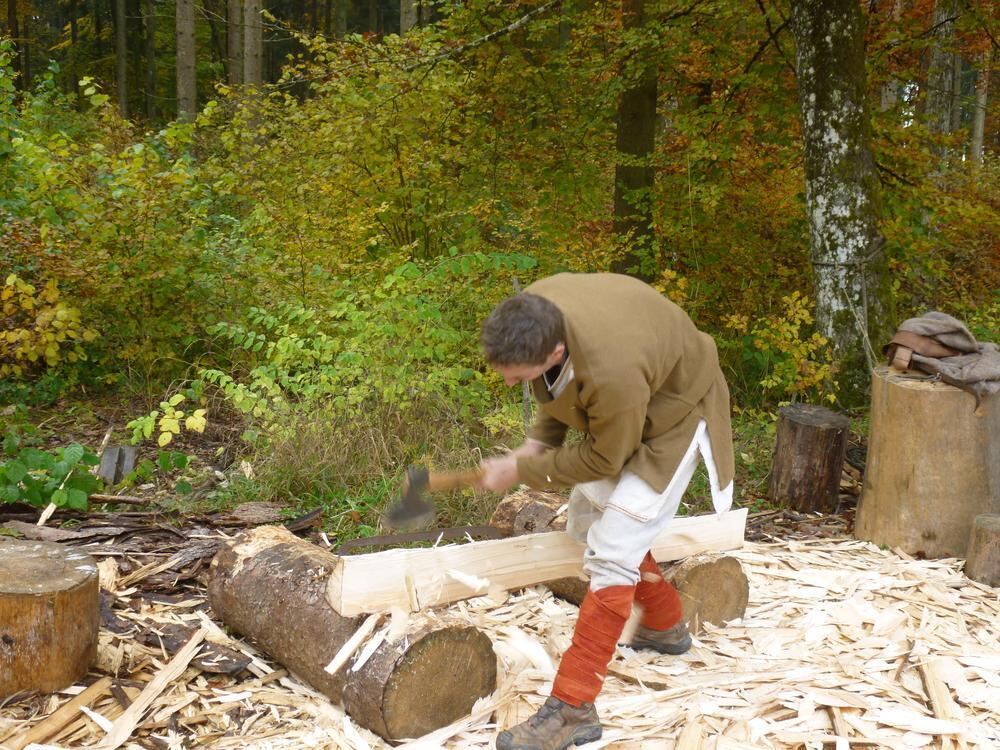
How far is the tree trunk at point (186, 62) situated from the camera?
13062mm

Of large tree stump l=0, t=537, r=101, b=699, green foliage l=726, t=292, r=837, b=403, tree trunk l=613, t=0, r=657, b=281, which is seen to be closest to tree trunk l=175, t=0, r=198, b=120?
tree trunk l=613, t=0, r=657, b=281

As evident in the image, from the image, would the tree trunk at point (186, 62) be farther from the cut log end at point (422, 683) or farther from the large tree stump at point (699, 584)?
the cut log end at point (422, 683)

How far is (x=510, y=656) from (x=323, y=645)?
858 mm

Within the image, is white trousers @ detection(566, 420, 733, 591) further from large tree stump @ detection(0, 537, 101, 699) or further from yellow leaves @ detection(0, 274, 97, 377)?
yellow leaves @ detection(0, 274, 97, 377)

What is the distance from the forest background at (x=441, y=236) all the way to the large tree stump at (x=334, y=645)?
136 centimetres

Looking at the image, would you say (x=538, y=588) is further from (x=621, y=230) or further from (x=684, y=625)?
(x=621, y=230)

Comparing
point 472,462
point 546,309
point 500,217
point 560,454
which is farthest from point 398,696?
point 500,217

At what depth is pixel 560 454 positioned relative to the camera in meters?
2.94

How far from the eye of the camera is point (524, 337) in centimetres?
255

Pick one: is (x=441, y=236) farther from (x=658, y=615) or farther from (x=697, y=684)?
(x=697, y=684)

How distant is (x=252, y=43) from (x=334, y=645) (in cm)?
1109

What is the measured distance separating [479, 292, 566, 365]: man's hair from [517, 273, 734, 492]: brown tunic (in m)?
0.08

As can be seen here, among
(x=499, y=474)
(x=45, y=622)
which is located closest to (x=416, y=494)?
(x=499, y=474)

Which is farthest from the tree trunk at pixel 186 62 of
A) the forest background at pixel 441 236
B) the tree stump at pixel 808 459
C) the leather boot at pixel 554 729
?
the leather boot at pixel 554 729
